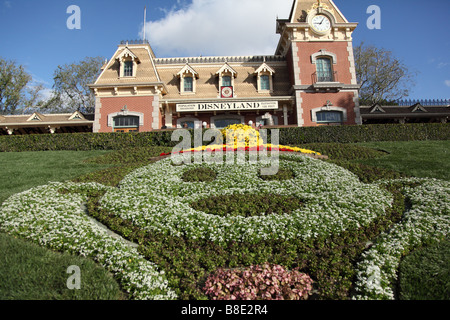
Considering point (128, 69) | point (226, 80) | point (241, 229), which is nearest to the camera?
point (241, 229)

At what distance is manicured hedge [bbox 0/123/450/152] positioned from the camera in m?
17.2

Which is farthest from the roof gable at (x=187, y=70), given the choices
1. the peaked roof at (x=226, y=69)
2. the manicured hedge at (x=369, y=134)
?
the manicured hedge at (x=369, y=134)

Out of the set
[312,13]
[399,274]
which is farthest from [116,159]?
[312,13]

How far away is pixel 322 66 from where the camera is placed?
23.4 m

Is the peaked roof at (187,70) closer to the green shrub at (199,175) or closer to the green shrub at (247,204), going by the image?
the green shrub at (199,175)

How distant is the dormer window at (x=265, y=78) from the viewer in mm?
24062

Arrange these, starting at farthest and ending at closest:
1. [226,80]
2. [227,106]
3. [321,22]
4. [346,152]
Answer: [226,80], [321,22], [227,106], [346,152]

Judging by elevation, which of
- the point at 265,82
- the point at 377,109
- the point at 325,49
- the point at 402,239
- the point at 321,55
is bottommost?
the point at 402,239

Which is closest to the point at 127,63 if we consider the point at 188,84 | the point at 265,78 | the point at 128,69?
the point at 128,69

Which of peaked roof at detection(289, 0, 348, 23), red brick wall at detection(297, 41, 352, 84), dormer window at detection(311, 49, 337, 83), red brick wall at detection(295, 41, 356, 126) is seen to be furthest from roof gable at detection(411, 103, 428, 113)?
peaked roof at detection(289, 0, 348, 23)

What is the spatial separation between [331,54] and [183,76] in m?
12.3

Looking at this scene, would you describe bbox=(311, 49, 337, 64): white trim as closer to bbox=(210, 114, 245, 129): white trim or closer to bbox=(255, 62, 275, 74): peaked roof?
bbox=(255, 62, 275, 74): peaked roof

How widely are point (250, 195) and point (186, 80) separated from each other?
18.7m

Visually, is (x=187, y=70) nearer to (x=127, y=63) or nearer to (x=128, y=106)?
(x=127, y=63)
